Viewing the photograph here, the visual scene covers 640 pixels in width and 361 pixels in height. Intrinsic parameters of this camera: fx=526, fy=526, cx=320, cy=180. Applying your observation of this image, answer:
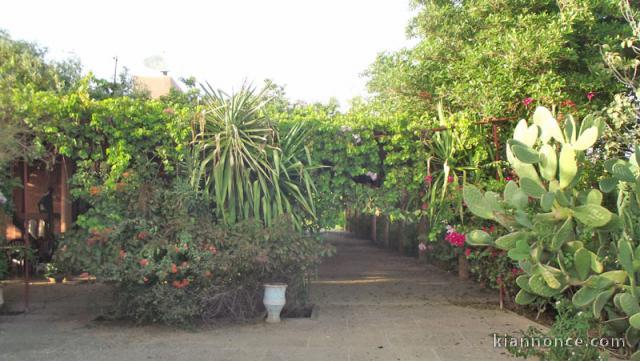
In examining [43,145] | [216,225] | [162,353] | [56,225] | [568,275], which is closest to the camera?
[568,275]

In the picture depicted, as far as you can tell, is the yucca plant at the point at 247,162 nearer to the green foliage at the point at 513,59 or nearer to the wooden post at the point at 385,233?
the green foliage at the point at 513,59

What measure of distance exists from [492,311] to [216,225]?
12.4 feet

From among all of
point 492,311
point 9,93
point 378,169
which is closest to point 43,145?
point 9,93

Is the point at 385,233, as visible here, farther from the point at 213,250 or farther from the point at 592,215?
the point at 592,215

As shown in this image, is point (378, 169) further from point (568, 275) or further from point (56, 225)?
point (56, 225)

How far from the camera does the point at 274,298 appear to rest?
6.31m

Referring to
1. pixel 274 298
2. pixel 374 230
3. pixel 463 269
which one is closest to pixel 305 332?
pixel 274 298

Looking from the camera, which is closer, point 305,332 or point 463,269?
point 305,332

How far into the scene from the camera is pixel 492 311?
275 inches

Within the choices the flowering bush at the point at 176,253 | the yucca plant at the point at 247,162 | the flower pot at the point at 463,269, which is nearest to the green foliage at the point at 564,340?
the flowering bush at the point at 176,253

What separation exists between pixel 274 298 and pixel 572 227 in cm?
338

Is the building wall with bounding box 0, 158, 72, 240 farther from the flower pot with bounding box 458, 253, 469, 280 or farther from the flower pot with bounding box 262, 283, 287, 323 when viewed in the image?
the flower pot with bounding box 458, 253, 469, 280

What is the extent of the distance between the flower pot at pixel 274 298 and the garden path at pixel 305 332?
0.19 meters

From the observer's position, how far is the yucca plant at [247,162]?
21.0 ft
